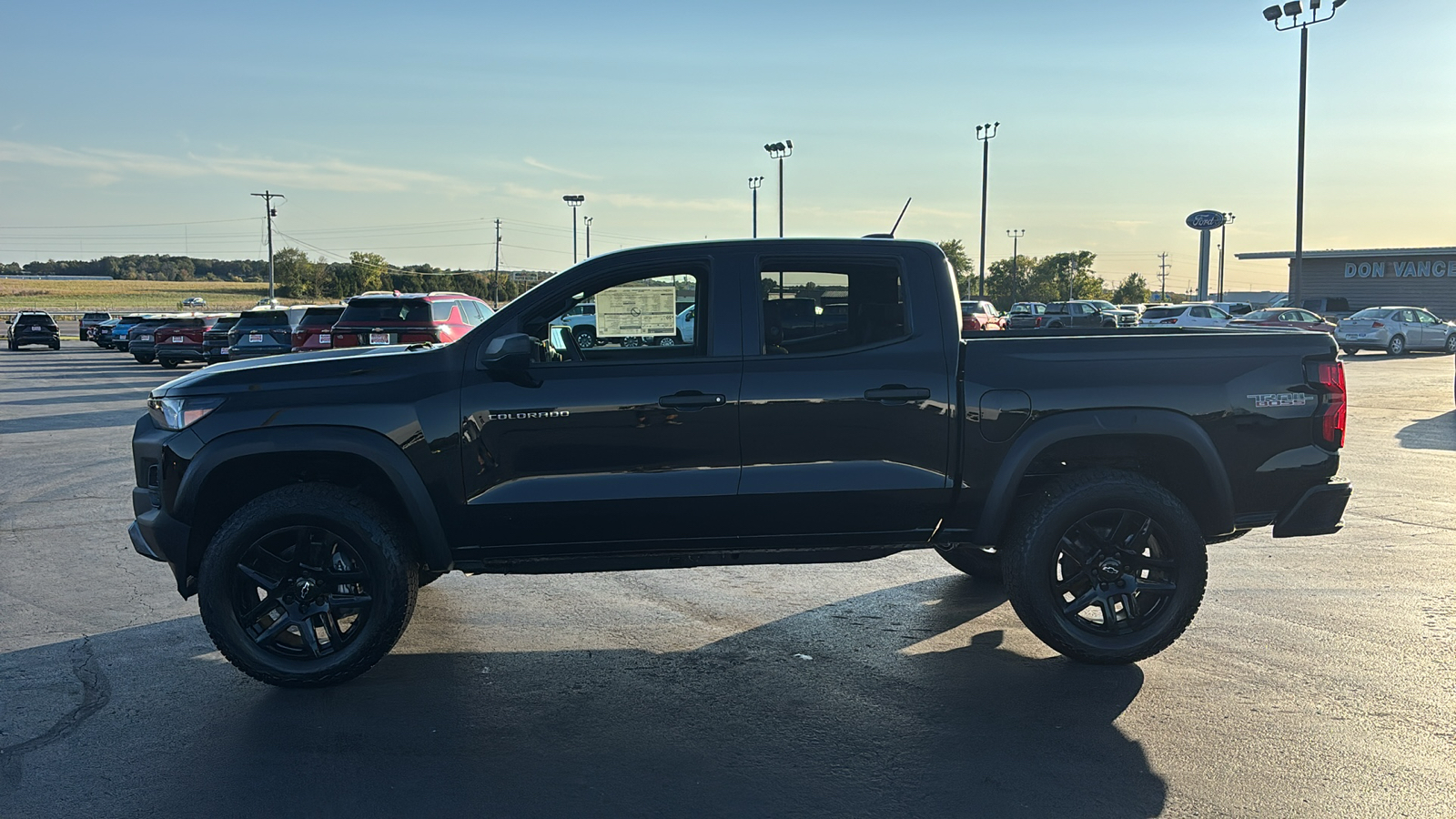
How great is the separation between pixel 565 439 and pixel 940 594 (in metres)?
2.69

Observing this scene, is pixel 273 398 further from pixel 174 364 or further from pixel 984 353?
pixel 174 364

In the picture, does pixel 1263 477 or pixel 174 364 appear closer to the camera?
pixel 1263 477

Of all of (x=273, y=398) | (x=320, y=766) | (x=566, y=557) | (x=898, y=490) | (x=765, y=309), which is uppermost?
(x=765, y=309)

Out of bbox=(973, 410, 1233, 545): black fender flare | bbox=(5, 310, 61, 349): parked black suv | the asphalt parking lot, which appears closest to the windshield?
the asphalt parking lot

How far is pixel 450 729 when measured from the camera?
433 centimetres

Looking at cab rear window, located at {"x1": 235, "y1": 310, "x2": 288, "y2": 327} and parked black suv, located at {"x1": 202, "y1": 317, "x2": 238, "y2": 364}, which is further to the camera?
parked black suv, located at {"x1": 202, "y1": 317, "x2": 238, "y2": 364}

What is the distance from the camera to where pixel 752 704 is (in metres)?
4.57

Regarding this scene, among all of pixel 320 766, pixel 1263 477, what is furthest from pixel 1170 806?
pixel 320 766

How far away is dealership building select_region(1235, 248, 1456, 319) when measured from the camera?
182 ft

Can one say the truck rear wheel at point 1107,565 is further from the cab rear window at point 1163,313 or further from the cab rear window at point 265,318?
the cab rear window at point 1163,313

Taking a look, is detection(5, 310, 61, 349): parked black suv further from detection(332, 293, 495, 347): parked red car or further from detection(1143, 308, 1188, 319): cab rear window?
detection(1143, 308, 1188, 319): cab rear window

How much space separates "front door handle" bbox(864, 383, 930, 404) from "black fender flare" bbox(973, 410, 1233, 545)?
1.65 ft

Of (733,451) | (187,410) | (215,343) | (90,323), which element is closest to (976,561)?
(733,451)

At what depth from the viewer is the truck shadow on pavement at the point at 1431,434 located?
12297 millimetres
